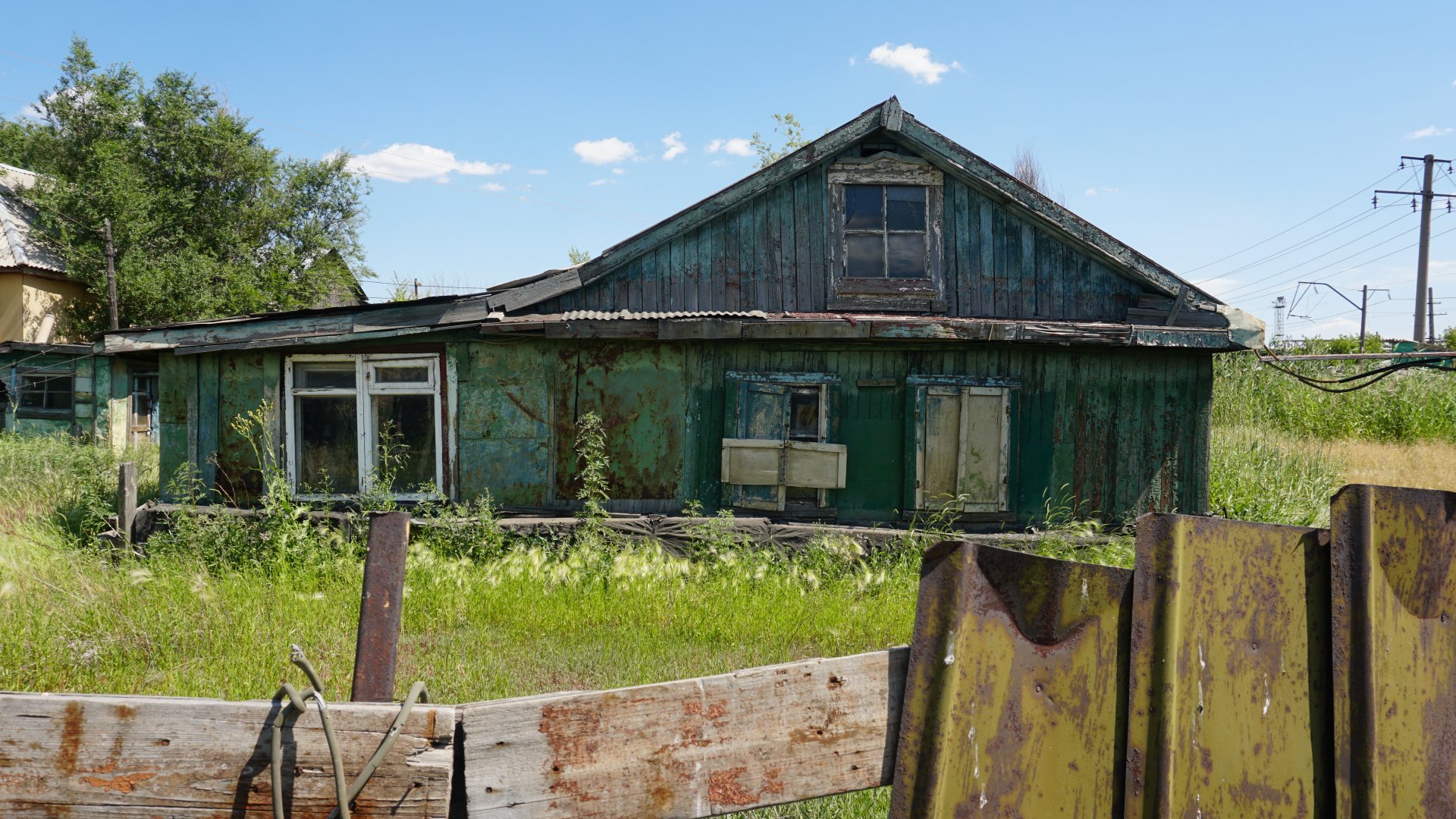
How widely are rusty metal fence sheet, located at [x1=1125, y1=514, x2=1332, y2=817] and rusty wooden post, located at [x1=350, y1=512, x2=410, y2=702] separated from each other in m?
1.50

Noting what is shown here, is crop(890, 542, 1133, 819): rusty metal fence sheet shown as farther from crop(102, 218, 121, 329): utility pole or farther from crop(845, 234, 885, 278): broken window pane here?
crop(102, 218, 121, 329): utility pole

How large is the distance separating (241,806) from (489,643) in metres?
4.28

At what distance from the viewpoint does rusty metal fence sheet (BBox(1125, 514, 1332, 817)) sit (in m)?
1.75

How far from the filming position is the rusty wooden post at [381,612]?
1725 mm

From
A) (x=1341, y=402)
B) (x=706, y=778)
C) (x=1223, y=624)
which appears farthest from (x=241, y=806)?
(x=1341, y=402)

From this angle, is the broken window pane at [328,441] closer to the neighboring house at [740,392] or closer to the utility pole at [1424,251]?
the neighboring house at [740,392]

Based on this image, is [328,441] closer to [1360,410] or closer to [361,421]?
[361,421]

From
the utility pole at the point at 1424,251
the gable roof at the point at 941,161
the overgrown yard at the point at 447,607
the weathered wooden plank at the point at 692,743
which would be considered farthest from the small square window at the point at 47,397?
the utility pole at the point at 1424,251

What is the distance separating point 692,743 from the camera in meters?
1.67

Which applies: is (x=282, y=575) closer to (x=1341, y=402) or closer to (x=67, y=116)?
(x=1341, y=402)

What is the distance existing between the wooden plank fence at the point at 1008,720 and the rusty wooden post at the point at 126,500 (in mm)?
8334

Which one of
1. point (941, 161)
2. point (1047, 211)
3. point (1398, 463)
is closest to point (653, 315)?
point (941, 161)

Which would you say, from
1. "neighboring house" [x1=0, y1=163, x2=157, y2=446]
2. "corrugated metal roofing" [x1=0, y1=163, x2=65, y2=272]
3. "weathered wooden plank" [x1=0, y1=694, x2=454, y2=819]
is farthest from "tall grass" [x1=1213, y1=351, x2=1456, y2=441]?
"corrugated metal roofing" [x1=0, y1=163, x2=65, y2=272]

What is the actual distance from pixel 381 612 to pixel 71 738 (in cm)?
54
